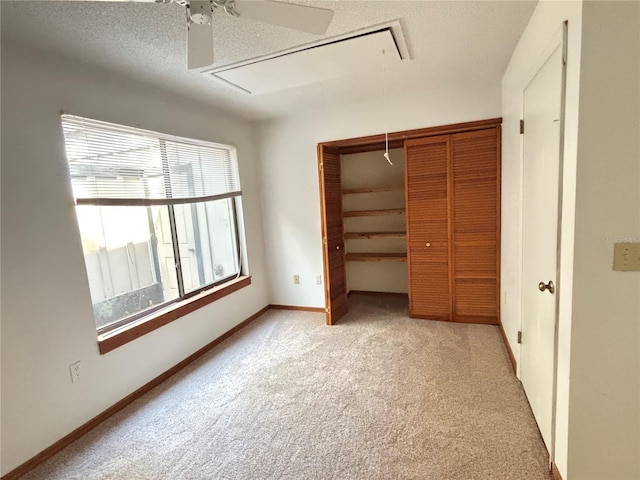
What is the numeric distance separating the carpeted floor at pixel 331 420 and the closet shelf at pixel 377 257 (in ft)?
3.59

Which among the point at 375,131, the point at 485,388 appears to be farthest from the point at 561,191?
the point at 375,131

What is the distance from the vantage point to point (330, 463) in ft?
5.60

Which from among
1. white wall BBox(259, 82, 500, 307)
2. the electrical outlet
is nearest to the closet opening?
white wall BBox(259, 82, 500, 307)

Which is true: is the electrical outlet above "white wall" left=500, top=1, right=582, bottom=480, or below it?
below

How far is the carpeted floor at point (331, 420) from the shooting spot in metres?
1.69

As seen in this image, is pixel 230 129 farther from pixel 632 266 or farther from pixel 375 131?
pixel 632 266

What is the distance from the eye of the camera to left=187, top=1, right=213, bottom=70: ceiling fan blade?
124 cm

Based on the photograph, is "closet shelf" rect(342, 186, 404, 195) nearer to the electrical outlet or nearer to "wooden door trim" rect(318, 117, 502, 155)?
"wooden door trim" rect(318, 117, 502, 155)

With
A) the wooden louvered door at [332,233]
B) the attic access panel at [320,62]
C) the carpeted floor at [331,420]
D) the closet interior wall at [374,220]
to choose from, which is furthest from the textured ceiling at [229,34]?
the carpeted floor at [331,420]

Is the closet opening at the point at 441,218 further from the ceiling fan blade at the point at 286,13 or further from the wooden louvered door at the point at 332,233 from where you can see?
the ceiling fan blade at the point at 286,13

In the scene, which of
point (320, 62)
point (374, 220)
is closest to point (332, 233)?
point (374, 220)

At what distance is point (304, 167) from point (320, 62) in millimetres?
1575

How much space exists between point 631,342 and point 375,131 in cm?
272

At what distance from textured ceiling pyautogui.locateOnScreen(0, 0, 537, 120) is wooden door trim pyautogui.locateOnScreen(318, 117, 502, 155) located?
0.48 meters
